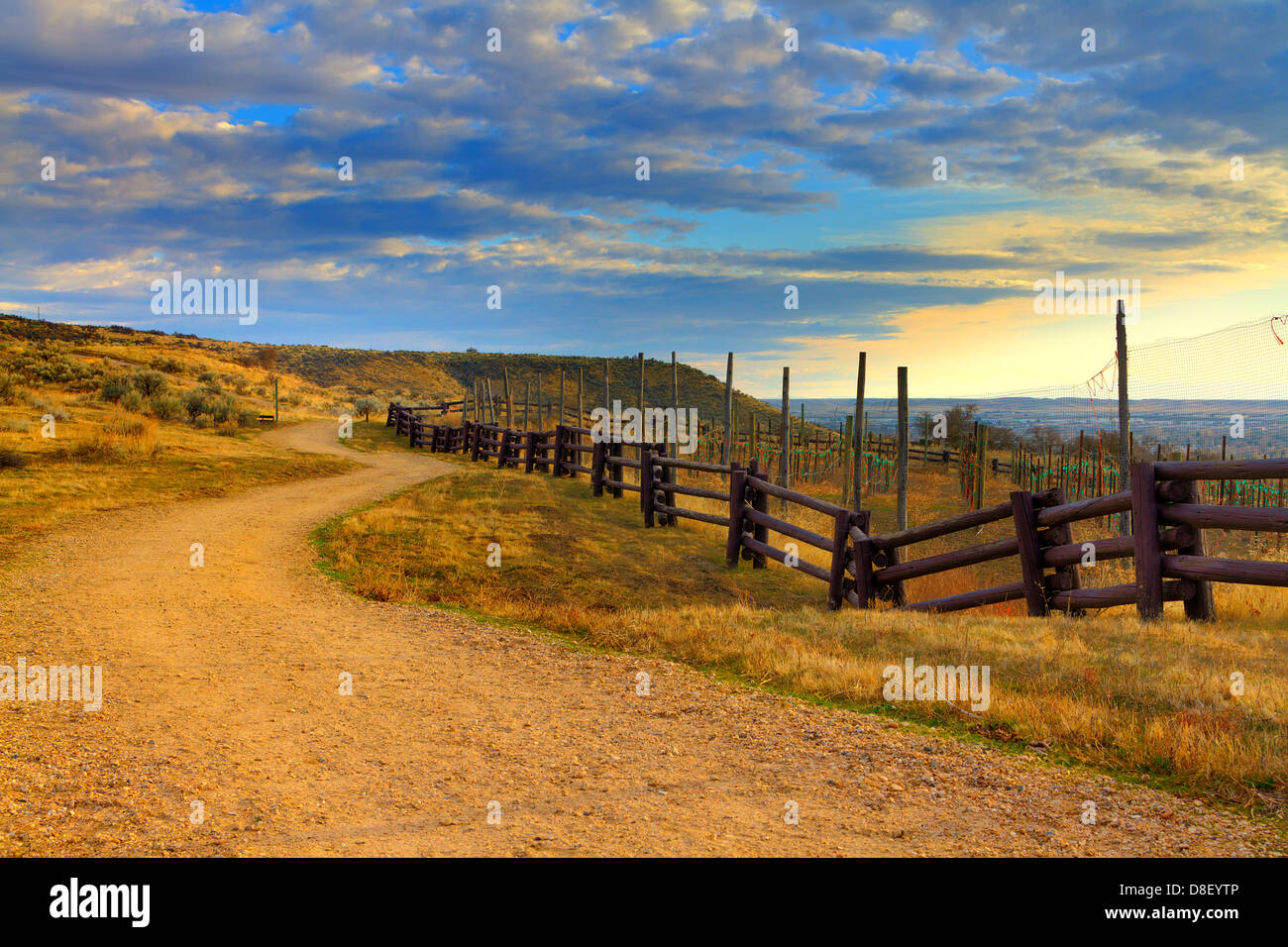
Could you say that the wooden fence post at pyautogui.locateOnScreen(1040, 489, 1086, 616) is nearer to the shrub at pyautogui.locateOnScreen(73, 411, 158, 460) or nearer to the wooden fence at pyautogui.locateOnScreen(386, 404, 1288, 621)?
the wooden fence at pyautogui.locateOnScreen(386, 404, 1288, 621)

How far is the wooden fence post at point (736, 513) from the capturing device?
43.4 feet

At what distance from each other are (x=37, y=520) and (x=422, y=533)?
564 cm

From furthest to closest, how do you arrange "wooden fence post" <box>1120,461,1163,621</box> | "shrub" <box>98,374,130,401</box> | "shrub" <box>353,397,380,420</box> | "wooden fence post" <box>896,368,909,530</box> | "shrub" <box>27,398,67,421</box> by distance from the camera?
"shrub" <box>353,397,380,420</box>, "shrub" <box>98,374,130,401</box>, "shrub" <box>27,398,67,421</box>, "wooden fence post" <box>896,368,909,530</box>, "wooden fence post" <box>1120,461,1163,621</box>

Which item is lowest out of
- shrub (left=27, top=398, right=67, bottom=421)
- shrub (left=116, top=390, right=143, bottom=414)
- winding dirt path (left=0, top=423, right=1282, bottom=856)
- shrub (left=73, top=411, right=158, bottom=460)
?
winding dirt path (left=0, top=423, right=1282, bottom=856)

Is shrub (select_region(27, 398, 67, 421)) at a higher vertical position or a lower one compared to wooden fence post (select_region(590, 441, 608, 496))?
higher

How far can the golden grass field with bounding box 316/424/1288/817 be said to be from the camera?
4.96m

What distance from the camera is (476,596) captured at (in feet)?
32.1

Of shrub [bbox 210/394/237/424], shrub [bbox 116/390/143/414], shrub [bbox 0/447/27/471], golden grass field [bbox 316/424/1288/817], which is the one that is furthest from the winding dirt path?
shrub [bbox 210/394/237/424]

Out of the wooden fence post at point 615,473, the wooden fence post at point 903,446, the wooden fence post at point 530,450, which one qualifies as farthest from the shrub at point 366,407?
the wooden fence post at point 903,446

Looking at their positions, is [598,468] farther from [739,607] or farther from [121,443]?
[121,443]

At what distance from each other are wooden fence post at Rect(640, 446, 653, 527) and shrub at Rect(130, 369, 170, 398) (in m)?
27.6

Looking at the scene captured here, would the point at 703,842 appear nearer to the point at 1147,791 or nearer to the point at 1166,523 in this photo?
the point at 1147,791

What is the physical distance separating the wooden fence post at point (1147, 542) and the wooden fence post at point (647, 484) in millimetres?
9158
